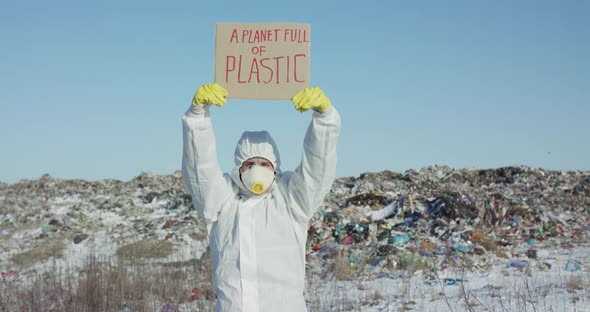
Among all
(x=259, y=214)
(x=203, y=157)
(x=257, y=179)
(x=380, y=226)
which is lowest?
(x=380, y=226)

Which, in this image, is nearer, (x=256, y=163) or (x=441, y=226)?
(x=256, y=163)

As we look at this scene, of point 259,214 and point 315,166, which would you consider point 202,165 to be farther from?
point 315,166

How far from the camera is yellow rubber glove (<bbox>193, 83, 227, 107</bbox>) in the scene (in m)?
2.81

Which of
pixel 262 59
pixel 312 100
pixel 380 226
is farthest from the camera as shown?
pixel 380 226

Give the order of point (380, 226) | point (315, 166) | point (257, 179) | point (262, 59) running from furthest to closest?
point (380, 226), point (262, 59), point (257, 179), point (315, 166)

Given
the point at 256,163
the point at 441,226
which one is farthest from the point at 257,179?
the point at 441,226

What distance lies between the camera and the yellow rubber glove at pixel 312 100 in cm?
276

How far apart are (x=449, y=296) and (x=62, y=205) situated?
10.9 meters

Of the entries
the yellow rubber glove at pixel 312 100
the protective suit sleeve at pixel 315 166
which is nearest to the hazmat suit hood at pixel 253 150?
the protective suit sleeve at pixel 315 166

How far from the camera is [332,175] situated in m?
2.95

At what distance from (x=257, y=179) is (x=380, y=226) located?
6.46 m

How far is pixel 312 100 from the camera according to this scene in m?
2.76

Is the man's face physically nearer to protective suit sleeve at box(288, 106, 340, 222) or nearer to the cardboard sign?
protective suit sleeve at box(288, 106, 340, 222)

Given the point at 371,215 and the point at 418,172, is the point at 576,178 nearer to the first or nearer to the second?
the point at 418,172
